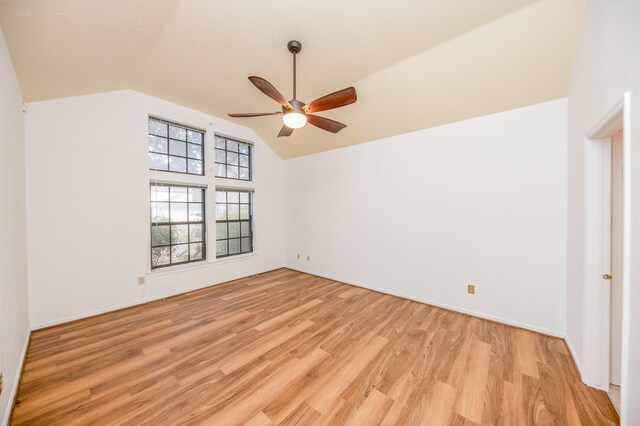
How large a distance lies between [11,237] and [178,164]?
2.26 meters

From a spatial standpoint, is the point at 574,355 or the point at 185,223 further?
the point at 185,223

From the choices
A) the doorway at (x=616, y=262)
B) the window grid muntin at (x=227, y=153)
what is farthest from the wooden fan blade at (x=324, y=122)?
the window grid muntin at (x=227, y=153)

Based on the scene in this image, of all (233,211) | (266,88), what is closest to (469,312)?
(266,88)

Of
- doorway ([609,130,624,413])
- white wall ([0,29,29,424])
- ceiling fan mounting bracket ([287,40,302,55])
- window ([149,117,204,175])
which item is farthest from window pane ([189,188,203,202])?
doorway ([609,130,624,413])

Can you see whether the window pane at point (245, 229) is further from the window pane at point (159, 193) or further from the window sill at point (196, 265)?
the window pane at point (159, 193)

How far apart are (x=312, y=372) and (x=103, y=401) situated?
154cm

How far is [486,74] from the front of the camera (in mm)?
2412

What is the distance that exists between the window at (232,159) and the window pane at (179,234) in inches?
44.5

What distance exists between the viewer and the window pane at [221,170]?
4.36 m

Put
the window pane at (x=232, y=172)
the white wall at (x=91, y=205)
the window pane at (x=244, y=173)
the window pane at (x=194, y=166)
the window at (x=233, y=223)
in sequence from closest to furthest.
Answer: the white wall at (x=91, y=205) < the window pane at (x=194, y=166) < the window at (x=233, y=223) < the window pane at (x=232, y=172) < the window pane at (x=244, y=173)

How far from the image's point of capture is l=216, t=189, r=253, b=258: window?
443cm

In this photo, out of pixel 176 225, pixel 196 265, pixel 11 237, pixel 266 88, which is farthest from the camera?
pixel 196 265

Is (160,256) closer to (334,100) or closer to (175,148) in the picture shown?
(175,148)

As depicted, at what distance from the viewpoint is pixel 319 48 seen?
235cm
